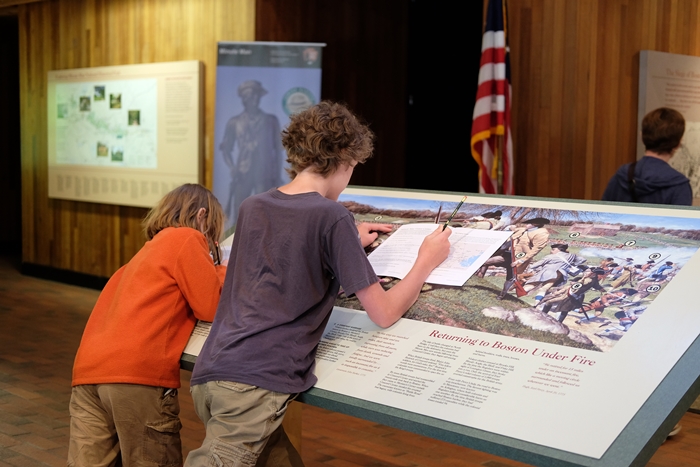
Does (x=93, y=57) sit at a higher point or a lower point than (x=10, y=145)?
higher

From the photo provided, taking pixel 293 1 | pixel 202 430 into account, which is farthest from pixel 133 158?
pixel 202 430

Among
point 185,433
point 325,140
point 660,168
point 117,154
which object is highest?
point 325,140

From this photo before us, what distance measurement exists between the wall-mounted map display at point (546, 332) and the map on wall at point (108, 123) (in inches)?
229

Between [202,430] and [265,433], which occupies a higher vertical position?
[265,433]

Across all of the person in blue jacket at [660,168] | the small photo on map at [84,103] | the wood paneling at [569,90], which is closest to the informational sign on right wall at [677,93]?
the wood paneling at [569,90]

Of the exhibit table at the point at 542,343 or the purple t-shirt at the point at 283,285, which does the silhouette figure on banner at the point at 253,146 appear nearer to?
the exhibit table at the point at 542,343

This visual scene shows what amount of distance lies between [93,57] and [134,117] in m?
1.02

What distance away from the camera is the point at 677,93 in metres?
6.54

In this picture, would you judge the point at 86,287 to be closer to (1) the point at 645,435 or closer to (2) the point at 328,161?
(2) the point at 328,161

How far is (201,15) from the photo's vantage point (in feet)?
23.5

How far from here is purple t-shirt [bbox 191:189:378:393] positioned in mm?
1831

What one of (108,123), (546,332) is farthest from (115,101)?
(546,332)

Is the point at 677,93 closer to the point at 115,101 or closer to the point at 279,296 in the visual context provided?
the point at 115,101

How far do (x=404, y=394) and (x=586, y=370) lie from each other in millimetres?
405
